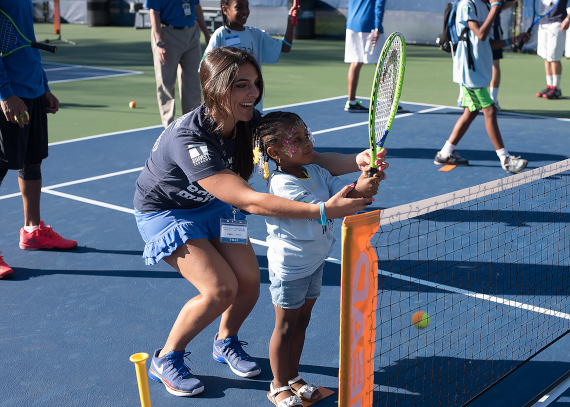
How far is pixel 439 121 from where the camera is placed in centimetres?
1007

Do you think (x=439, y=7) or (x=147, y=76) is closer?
(x=147, y=76)

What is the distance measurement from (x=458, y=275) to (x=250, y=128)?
2103mm

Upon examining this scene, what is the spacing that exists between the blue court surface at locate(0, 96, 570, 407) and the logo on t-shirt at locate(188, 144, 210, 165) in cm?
121

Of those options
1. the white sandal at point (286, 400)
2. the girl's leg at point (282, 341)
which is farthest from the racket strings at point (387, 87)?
the white sandal at point (286, 400)

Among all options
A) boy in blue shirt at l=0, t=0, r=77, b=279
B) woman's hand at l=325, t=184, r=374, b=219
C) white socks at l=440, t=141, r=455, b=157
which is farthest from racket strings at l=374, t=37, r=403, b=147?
white socks at l=440, t=141, r=455, b=157

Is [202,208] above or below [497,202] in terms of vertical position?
above

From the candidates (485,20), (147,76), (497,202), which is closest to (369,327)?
(497,202)

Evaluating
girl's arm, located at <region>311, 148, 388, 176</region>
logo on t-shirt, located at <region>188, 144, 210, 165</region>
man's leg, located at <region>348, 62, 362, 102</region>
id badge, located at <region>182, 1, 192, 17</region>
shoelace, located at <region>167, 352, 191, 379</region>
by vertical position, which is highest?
id badge, located at <region>182, 1, 192, 17</region>

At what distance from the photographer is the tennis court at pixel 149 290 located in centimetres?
344

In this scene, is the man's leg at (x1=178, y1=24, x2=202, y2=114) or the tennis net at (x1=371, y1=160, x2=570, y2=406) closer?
the tennis net at (x1=371, y1=160, x2=570, y2=406)

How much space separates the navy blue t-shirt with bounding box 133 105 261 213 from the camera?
10.0 feet

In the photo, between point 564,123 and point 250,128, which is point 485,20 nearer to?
point 564,123

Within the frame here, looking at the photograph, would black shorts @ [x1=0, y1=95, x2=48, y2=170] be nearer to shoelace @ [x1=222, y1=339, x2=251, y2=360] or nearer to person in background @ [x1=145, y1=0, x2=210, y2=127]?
shoelace @ [x1=222, y1=339, x2=251, y2=360]

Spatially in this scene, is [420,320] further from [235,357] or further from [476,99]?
[476,99]
